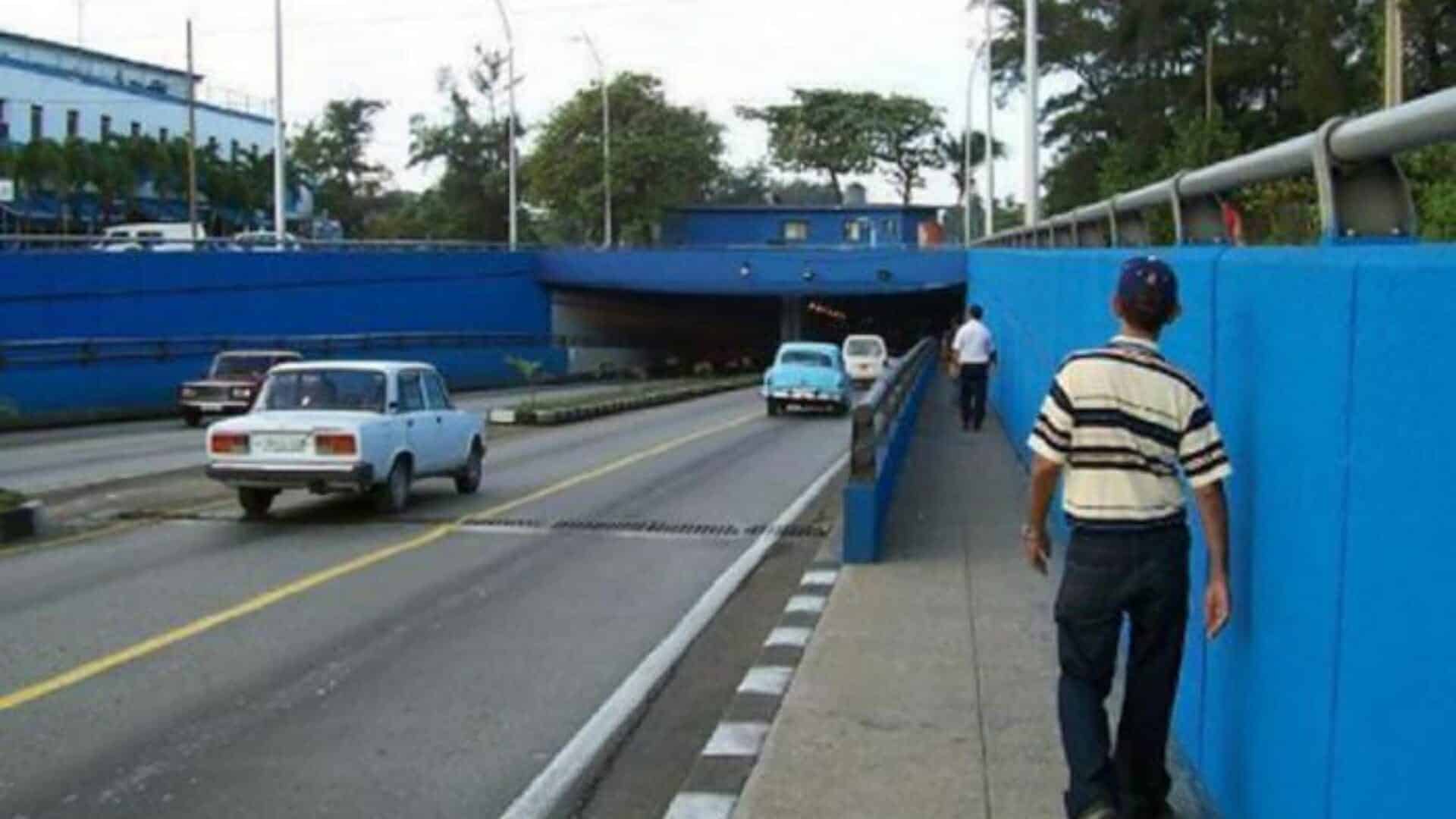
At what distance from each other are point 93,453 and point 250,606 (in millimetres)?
15665

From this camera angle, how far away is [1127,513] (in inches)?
210

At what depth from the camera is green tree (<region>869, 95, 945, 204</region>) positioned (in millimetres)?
120625

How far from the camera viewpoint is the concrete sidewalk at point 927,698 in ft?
21.2

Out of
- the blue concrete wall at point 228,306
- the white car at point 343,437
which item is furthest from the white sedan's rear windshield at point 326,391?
the blue concrete wall at point 228,306

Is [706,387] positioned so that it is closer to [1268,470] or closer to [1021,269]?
[1021,269]

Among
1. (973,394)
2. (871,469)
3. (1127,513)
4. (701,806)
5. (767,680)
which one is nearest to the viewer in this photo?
(1127,513)

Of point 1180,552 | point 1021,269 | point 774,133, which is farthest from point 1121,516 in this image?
point 774,133

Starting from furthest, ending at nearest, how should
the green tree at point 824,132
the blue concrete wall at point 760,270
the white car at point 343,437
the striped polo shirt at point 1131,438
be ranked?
the green tree at point 824,132
the blue concrete wall at point 760,270
the white car at point 343,437
the striped polo shirt at point 1131,438

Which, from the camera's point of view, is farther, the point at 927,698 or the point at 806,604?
the point at 806,604

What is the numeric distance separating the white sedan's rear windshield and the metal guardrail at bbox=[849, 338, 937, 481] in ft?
16.0

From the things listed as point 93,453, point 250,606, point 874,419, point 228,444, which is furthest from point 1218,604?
point 93,453

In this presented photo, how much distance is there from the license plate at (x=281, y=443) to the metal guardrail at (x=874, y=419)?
5215 mm

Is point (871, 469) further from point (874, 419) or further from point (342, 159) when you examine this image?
point (342, 159)

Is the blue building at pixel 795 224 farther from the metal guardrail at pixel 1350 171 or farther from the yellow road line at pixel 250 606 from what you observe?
the metal guardrail at pixel 1350 171
